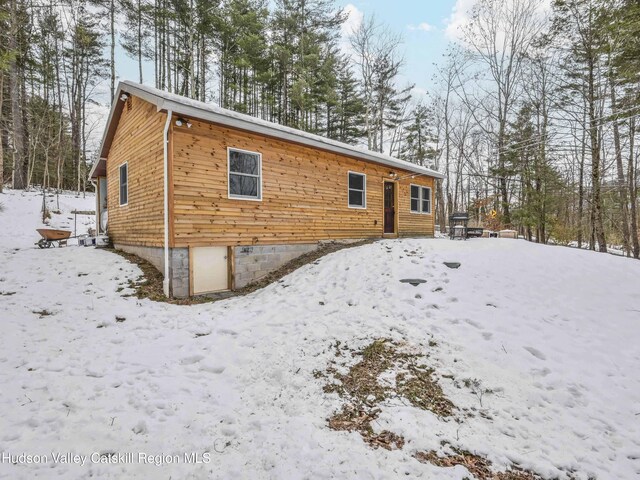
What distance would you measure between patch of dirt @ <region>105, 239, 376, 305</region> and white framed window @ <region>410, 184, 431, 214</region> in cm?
520

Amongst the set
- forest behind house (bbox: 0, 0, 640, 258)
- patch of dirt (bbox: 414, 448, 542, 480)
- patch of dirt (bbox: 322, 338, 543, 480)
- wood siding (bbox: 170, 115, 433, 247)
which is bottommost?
patch of dirt (bbox: 414, 448, 542, 480)

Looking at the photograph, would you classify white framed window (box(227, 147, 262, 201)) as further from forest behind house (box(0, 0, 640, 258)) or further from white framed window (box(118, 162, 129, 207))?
forest behind house (box(0, 0, 640, 258))

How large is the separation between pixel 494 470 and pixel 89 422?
3723 mm

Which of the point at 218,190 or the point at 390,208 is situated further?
the point at 390,208

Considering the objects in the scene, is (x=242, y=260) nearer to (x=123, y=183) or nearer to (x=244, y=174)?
(x=244, y=174)

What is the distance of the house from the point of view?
22.7 feet

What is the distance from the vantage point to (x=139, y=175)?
27.9ft

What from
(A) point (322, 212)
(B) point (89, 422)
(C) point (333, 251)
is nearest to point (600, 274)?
(C) point (333, 251)

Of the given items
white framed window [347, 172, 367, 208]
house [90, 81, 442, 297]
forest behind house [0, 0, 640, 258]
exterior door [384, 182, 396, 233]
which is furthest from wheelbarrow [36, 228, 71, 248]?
exterior door [384, 182, 396, 233]

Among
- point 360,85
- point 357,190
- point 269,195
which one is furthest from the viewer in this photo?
point 360,85

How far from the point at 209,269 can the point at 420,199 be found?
10.2 m

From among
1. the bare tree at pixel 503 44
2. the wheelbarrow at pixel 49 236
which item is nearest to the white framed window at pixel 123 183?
the wheelbarrow at pixel 49 236

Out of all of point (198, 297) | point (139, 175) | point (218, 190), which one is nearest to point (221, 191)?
point (218, 190)

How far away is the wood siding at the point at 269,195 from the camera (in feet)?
23.0
